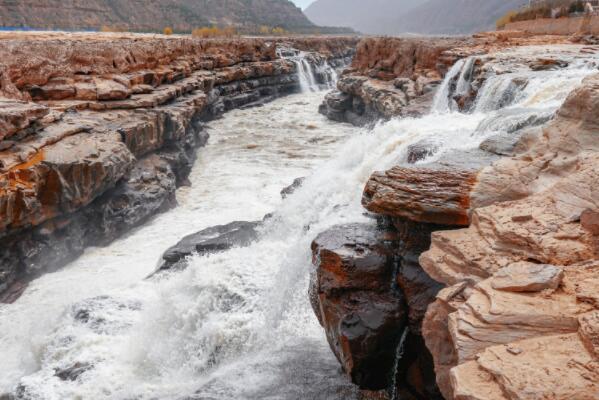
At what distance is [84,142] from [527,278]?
1068 cm

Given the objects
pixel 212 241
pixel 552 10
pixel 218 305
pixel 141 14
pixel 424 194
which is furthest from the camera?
pixel 141 14

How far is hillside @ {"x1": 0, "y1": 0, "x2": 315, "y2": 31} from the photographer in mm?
55750

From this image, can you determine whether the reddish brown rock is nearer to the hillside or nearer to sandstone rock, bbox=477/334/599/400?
sandstone rock, bbox=477/334/599/400

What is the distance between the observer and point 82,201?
11266mm

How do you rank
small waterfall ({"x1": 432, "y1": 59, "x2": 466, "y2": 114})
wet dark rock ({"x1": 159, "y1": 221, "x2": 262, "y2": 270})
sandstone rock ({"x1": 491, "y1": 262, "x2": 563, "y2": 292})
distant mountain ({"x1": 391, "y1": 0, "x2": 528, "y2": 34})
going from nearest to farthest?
sandstone rock ({"x1": 491, "y1": 262, "x2": 563, "y2": 292}) < wet dark rock ({"x1": 159, "y1": 221, "x2": 262, "y2": 270}) < small waterfall ({"x1": 432, "y1": 59, "x2": 466, "y2": 114}) < distant mountain ({"x1": 391, "y1": 0, "x2": 528, "y2": 34})

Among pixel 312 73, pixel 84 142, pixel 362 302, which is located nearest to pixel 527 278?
pixel 362 302

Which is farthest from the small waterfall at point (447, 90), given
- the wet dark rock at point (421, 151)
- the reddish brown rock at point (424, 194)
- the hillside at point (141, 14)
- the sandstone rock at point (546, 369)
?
the hillside at point (141, 14)

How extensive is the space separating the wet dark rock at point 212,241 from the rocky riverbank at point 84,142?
2895 millimetres

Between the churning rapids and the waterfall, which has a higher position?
the churning rapids

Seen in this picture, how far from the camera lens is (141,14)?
73688 mm

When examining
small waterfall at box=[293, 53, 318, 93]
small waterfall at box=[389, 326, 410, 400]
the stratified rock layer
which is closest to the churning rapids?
small waterfall at box=[389, 326, 410, 400]

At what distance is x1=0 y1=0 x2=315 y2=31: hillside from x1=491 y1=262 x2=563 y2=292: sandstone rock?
60244 mm

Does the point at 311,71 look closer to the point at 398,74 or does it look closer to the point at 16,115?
the point at 398,74

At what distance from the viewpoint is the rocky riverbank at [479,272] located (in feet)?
11.4
